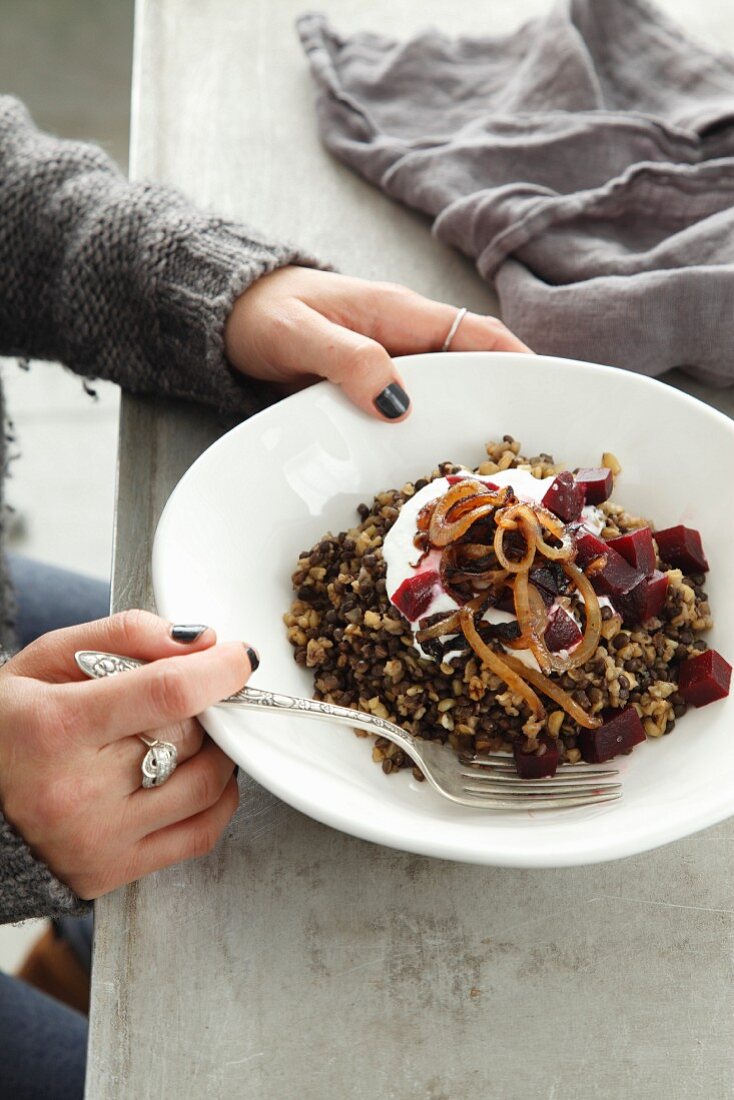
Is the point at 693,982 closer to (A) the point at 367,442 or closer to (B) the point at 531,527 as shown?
(B) the point at 531,527

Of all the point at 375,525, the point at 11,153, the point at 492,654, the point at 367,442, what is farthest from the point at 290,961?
the point at 11,153

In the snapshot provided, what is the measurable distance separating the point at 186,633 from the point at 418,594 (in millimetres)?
223

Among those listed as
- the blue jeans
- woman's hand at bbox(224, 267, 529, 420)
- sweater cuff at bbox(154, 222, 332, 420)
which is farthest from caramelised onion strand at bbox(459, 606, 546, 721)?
the blue jeans

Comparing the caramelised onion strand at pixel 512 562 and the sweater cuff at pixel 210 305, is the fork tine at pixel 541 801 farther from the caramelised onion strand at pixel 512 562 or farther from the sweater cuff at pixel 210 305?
the sweater cuff at pixel 210 305

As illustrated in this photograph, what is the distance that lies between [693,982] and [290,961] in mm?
360

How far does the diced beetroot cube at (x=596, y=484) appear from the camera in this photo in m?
1.06

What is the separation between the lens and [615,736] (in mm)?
932

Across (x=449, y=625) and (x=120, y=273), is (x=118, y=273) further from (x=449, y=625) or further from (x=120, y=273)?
(x=449, y=625)

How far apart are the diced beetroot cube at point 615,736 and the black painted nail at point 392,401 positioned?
415 millimetres

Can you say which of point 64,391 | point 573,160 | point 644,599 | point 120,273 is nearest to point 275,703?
point 644,599

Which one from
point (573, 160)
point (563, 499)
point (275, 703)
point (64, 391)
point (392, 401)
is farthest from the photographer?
point (64, 391)

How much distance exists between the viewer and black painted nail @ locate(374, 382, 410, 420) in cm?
113

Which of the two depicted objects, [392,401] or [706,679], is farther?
[392,401]

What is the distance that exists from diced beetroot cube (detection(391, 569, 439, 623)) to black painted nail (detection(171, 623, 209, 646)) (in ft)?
0.65
